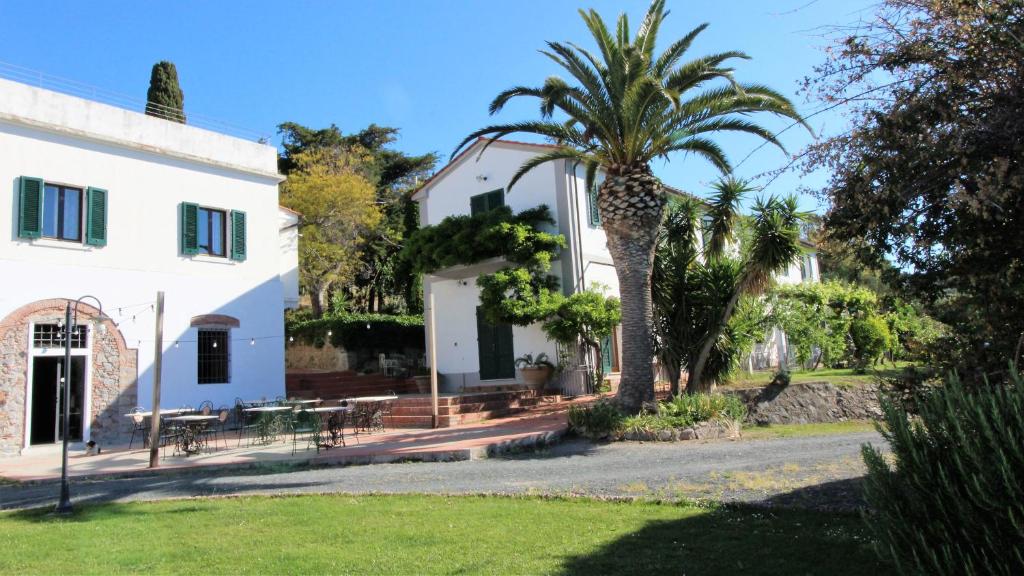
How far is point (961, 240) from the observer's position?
17.2ft

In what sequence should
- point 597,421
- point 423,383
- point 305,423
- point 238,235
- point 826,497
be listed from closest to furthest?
point 826,497
point 597,421
point 305,423
point 238,235
point 423,383

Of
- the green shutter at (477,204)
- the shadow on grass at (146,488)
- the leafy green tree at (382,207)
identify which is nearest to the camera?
the shadow on grass at (146,488)

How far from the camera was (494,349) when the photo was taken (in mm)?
21125

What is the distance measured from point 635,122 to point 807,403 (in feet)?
23.9

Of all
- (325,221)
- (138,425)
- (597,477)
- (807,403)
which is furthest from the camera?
(325,221)

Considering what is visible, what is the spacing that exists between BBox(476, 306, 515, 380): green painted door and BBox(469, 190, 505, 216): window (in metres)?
3.26

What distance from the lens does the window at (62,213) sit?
53.7ft

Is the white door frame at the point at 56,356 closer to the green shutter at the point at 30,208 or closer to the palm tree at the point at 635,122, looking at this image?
the green shutter at the point at 30,208

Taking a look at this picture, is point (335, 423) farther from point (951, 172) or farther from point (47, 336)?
point (951, 172)

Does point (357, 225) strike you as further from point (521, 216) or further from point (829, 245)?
point (829, 245)

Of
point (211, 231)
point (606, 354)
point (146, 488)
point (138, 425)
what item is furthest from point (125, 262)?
point (606, 354)

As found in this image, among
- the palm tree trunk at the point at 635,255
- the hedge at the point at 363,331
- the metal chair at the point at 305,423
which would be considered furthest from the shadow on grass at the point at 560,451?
the hedge at the point at 363,331

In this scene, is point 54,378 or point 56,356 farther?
point 54,378

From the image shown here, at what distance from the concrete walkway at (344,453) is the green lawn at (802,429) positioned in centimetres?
374
